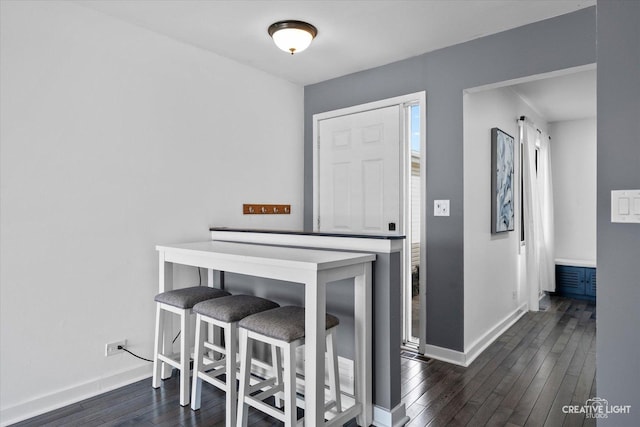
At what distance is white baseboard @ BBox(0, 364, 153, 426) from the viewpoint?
208 centimetres

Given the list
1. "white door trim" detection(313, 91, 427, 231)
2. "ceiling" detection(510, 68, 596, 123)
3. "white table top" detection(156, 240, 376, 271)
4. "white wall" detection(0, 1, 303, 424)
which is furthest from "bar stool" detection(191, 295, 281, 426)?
"ceiling" detection(510, 68, 596, 123)

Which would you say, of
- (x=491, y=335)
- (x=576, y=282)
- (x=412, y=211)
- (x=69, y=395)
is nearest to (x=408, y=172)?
(x=412, y=211)

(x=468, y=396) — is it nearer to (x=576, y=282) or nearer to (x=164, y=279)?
(x=164, y=279)

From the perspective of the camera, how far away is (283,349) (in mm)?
1874

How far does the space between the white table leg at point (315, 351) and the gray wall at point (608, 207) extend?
1043mm

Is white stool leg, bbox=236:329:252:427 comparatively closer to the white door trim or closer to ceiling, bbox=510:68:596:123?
the white door trim

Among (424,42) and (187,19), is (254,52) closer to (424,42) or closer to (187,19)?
(187,19)

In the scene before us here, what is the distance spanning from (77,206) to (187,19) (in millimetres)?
1394

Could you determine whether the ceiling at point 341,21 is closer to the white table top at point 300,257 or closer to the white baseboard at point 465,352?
the white table top at point 300,257

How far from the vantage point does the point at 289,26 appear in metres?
2.55

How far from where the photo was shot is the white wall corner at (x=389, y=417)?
1993mm

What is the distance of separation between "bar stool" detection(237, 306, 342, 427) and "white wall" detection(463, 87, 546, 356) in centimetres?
143

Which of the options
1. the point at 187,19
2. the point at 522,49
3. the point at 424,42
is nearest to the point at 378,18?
the point at 424,42

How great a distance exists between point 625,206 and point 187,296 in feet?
7.09
